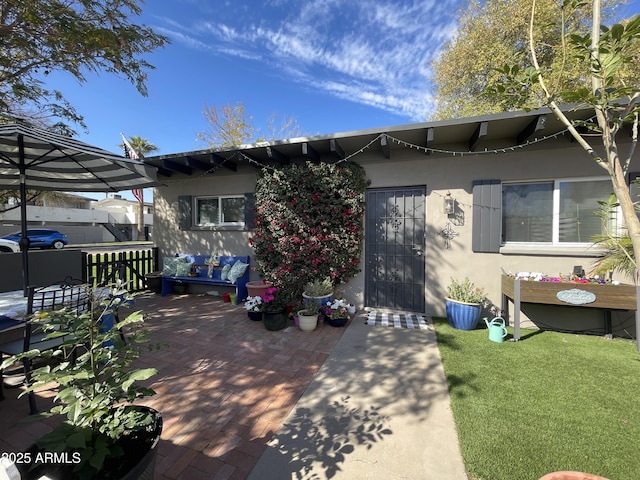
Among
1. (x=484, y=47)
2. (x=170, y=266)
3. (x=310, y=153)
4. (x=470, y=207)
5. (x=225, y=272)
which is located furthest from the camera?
(x=484, y=47)

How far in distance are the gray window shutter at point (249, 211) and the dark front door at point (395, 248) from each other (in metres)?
2.49

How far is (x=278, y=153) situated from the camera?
5.24 m

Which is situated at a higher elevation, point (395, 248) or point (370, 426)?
point (395, 248)

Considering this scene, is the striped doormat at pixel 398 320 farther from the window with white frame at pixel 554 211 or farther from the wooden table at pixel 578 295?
the window with white frame at pixel 554 211

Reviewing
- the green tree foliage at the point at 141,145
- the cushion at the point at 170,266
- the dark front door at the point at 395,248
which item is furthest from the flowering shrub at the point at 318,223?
the green tree foliage at the point at 141,145

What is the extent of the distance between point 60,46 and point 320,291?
6.13 meters

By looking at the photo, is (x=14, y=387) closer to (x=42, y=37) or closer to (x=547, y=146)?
(x=42, y=37)

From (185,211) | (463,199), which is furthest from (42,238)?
(463,199)

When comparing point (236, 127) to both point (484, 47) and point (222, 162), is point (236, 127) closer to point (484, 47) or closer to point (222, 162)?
point (222, 162)

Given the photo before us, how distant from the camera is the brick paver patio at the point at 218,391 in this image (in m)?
1.88

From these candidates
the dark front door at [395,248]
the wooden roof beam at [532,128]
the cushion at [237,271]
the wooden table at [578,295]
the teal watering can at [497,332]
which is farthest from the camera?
the cushion at [237,271]

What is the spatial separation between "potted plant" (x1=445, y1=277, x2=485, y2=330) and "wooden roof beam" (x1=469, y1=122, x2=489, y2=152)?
228 centimetres

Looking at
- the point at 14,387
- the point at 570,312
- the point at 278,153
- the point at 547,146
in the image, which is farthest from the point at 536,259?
the point at 14,387

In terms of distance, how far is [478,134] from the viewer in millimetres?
4043
